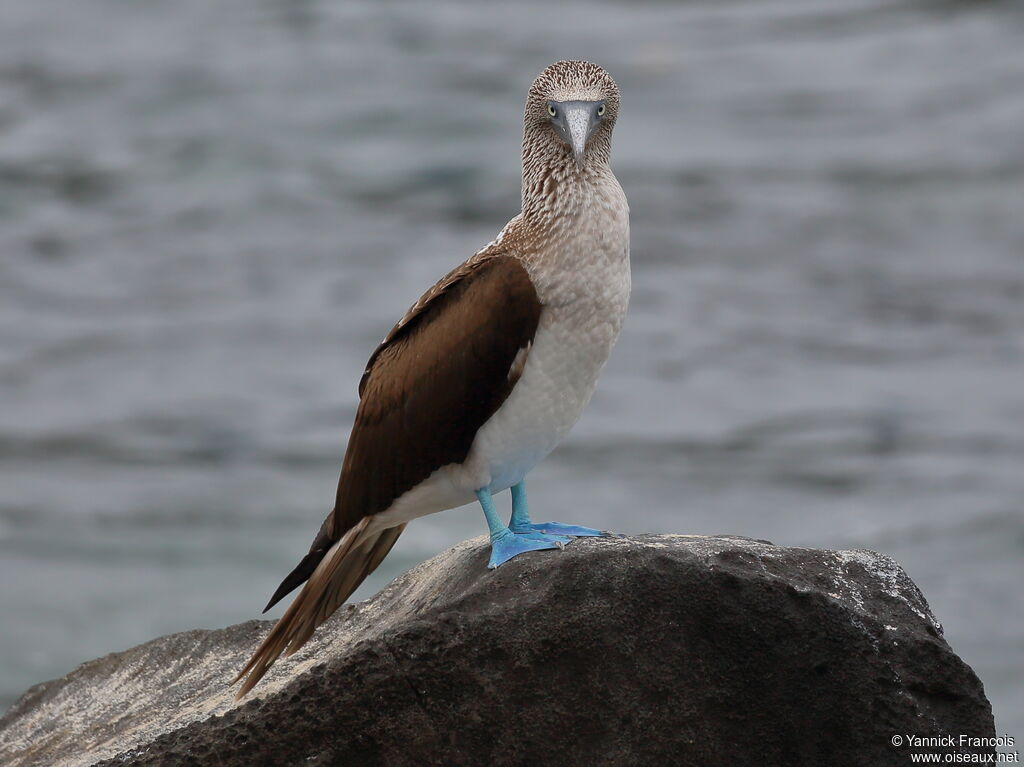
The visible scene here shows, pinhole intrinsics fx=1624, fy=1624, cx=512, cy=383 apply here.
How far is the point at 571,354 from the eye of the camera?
7441 mm

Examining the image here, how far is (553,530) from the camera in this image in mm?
7770

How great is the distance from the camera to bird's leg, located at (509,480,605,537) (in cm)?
761

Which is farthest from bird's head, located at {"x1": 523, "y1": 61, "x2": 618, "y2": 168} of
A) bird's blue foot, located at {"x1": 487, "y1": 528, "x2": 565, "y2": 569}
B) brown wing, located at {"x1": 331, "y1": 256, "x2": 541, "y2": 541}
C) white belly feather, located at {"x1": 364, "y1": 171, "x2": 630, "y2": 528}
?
bird's blue foot, located at {"x1": 487, "y1": 528, "x2": 565, "y2": 569}

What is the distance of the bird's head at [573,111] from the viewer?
24.7 feet

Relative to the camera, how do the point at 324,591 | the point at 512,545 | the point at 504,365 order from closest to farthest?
the point at 512,545, the point at 504,365, the point at 324,591

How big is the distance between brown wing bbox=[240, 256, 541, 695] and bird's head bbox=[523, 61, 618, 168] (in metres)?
0.66

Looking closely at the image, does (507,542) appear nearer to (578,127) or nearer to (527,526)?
(527,526)

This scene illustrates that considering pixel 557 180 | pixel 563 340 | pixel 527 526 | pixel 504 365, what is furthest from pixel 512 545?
pixel 557 180

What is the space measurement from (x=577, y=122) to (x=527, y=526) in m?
1.91

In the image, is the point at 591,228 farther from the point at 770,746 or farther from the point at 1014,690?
the point at 1014,690

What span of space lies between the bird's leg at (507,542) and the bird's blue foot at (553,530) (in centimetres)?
14

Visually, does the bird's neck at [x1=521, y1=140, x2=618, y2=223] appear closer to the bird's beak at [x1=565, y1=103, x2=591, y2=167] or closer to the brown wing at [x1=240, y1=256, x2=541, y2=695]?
the bird's beak at [x1=565, y1=103, x2=591, y2=167]

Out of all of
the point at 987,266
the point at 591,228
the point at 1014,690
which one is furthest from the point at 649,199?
the point at 591,228

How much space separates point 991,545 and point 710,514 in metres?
3.30
